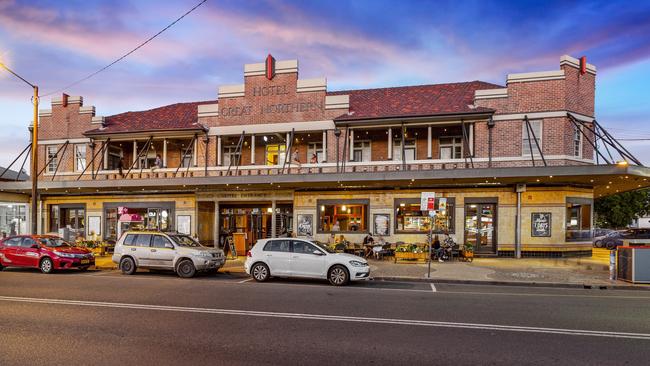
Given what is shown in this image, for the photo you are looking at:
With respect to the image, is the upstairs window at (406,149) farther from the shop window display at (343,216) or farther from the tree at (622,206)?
the tree at (622,206)

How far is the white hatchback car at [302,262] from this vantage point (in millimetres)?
12859

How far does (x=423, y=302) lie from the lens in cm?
1000

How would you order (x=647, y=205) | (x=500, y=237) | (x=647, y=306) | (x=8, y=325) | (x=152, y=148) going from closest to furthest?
(x=8, y=325), (x=647, y=306), (x=500, y=237), (x=152, y=148), (x=647, y=205)

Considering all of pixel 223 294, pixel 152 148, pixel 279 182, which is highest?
pixel 152 148

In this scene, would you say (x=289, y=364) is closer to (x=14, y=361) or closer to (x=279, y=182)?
(x=14, y=361)

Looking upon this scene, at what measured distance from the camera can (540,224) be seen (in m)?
19.8

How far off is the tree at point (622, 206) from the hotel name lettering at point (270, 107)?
3884cm

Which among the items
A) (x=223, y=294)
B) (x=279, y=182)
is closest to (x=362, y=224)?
(x=279, y=182)

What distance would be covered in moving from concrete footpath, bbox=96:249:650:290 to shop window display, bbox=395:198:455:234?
2.39 m

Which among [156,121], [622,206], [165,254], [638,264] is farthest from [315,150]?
[622,206]

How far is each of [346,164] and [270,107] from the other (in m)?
5.36

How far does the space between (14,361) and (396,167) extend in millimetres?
18023

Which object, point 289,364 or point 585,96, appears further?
point 585,96

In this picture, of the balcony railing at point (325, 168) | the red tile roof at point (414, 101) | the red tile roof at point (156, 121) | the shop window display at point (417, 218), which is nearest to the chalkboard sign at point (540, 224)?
the balcony railing at point (325, 168)
